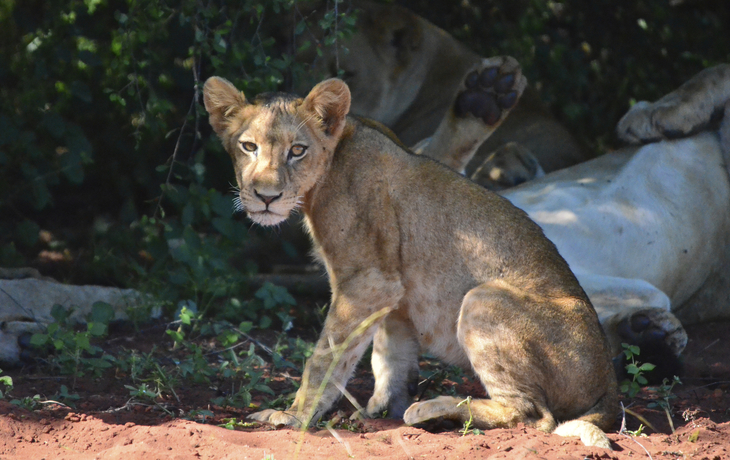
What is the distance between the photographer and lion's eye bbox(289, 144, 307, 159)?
337 centimetres

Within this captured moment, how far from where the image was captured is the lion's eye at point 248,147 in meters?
3.38

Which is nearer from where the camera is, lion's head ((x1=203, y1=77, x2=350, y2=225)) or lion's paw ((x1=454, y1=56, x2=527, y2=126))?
lion's head ((x1=203, y1=77, x2=350, y2=225))

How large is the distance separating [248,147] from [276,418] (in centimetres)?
102

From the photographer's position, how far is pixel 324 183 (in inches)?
137

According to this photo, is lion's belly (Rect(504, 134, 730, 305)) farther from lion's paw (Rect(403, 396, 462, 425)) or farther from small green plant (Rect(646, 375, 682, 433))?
lion's paw (Rect(403, 396, 462, 425))

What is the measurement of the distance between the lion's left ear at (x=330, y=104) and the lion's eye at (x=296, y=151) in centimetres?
14

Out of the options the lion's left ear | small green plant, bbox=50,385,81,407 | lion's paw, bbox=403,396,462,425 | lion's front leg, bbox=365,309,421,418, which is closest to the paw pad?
the lion's left ear

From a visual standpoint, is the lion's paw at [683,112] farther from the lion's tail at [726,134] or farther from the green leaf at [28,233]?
the green leaf at [28,233]

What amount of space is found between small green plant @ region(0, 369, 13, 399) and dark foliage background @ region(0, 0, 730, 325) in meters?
1.29

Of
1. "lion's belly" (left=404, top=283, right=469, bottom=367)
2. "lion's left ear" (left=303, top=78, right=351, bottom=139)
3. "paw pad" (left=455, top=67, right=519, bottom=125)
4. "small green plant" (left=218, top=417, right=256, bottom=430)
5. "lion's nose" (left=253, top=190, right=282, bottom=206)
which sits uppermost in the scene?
"lion's left ear" (left=303, top=78, right=351, bottom=139)

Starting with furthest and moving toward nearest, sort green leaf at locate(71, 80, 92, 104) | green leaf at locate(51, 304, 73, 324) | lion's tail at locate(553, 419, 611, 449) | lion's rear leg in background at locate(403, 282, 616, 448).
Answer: green leaf at locate(71, 80, 92, 104), green leaf at locate(51, 304, 73, 324), lion's rear leg in background at locate(403, 282, 616, 448), lion's tail at locate(553, 419, 611, 449)

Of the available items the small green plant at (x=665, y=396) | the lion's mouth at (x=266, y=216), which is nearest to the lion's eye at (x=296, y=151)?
the lion's mouth at (x=266, y=216)

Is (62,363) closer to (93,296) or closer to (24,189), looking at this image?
(93,296)

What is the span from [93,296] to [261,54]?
154cm
